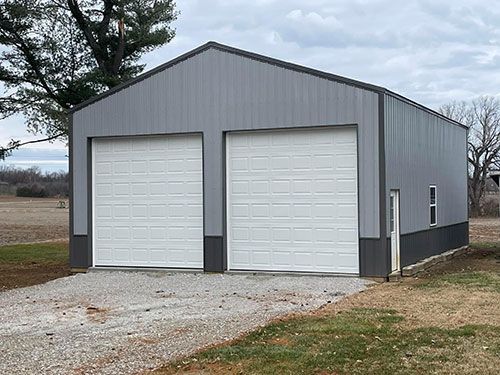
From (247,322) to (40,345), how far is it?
9.25ft

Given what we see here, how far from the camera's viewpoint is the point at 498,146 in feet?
182

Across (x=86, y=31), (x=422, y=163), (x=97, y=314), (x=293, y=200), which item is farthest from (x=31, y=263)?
(x=422, y=163)

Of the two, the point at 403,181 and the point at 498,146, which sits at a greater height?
the point at 498,146

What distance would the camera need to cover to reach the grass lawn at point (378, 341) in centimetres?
727

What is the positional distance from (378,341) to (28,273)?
38.2 feet

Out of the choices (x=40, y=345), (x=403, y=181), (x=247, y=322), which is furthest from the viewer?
(x=403, y=181)

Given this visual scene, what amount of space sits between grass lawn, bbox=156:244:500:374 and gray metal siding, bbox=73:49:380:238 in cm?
318

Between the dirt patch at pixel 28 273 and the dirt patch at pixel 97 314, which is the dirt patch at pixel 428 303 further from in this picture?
the dirt patch at pixel 28 273

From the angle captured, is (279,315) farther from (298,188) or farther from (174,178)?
(174,178)

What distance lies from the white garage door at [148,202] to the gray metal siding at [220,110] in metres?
0.32

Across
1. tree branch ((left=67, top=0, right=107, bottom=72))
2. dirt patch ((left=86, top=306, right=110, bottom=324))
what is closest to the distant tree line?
tree branch ((left=67, top=0, right=107, bottom=72))

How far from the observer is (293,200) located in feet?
50.2

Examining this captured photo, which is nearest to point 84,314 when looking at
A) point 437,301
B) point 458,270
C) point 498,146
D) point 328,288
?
point 328,288

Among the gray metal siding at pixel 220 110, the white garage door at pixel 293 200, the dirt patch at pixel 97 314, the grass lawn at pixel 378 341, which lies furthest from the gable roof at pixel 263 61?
the dirt patch at pixel 97 314
